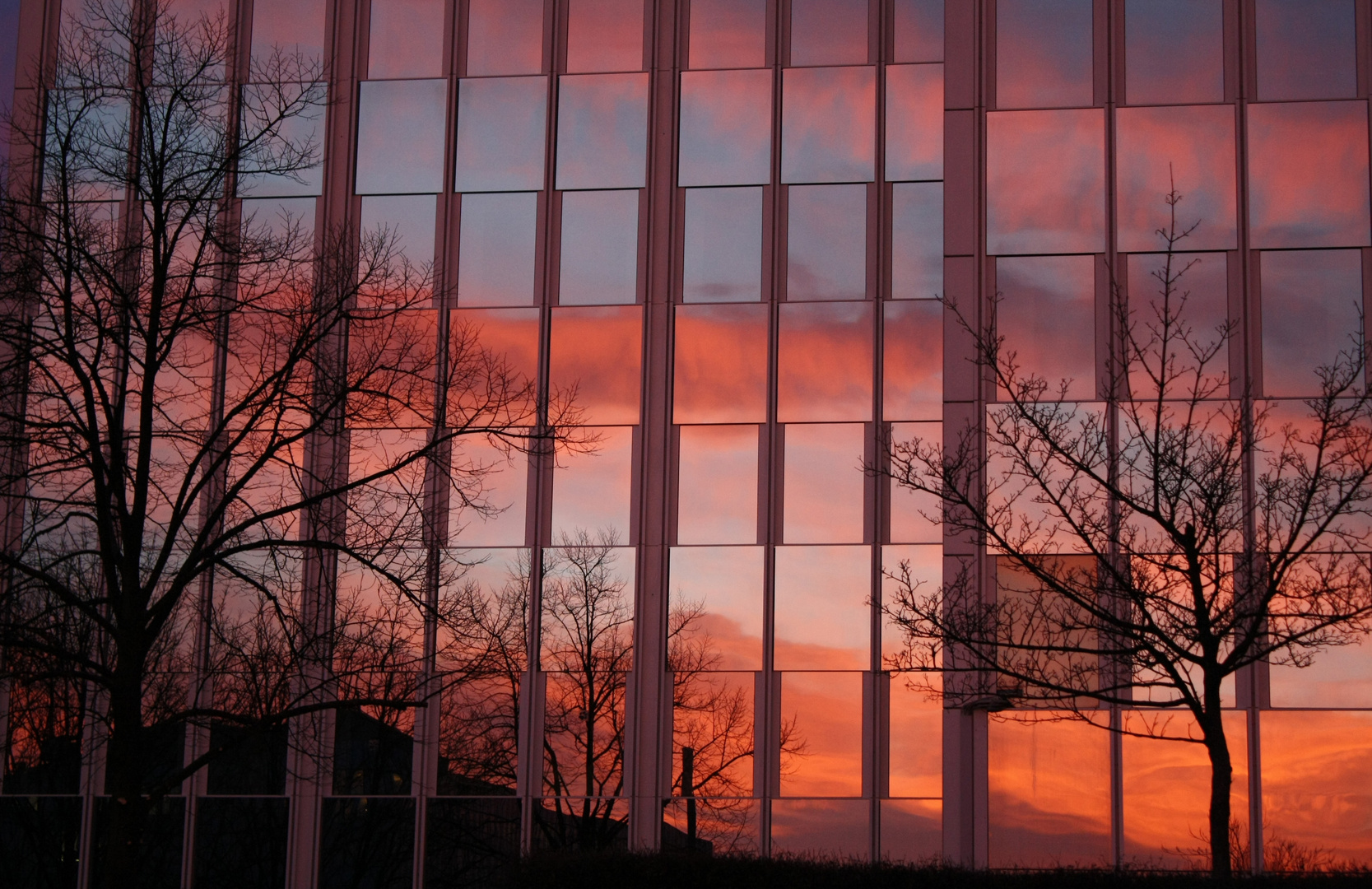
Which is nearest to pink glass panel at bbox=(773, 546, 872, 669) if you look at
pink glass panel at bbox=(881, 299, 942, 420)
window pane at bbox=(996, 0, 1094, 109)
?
pink glass panel at bbox=(881, 299, 942, 420)

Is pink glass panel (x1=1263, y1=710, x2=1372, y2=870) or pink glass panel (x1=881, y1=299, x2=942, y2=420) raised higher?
pink glass panel (x1=881, y1=299, x2=942, y2=420)

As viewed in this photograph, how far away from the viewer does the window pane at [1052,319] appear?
1862 centimetres

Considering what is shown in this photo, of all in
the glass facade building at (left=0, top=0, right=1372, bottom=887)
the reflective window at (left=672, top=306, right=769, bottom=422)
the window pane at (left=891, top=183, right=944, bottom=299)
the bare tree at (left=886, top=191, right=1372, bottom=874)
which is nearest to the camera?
the bare tree at (left=886, top=191, right=1372, bottom=874)

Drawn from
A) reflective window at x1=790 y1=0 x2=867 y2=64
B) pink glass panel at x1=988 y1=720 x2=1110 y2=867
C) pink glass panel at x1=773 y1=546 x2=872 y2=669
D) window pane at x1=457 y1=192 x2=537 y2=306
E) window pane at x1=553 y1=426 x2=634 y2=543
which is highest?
reflective window at x1=790 y1=0 x2=867 y2=64

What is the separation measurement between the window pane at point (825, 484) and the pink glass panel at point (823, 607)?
21cm

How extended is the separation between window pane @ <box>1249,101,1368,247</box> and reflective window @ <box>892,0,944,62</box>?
4.00 m

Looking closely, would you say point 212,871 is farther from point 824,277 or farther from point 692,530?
point 824,277

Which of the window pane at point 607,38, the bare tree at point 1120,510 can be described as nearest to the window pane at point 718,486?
the bare tree at point 1120,510

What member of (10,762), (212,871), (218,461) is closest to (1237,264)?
(218,461)

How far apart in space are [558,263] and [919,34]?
18.1 feet

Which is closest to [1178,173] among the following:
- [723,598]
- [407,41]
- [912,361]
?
[912,361]

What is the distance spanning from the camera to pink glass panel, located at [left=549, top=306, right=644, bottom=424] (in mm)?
19297

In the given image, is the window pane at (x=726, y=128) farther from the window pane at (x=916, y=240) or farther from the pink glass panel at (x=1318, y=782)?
the pink glass panel at (x=1318, y=782)

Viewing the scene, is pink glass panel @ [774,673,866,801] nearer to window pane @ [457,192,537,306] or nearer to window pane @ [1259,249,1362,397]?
window pane @ [457,192,537,306]
